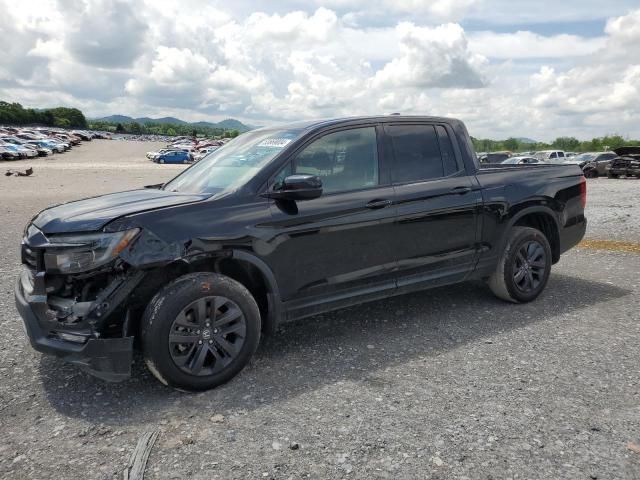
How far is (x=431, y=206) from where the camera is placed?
4477mm

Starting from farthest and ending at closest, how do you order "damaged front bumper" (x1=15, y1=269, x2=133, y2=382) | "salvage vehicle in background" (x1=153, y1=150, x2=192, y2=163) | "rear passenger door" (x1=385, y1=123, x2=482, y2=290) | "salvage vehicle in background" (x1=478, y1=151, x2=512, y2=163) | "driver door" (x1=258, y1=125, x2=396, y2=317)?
1. "salvage vehicle in background" (x1=153, y1=150, x2=192, y2=163)
2. "salvage vehicle in background" (x1=478, y1=151, x2=512, y2=163)
3. "rear passenger door" (x1=385, y1=123, x2=482, y2=290)
4. "driver door" (x1=258, y1=125, x2=396, y2=317)
5. "damaged front bumper" (x1=15, y1=269, x2=133, y2=382)

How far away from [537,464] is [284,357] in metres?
1.96

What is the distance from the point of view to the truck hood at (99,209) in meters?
3.31

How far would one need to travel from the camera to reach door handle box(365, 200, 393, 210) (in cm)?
413

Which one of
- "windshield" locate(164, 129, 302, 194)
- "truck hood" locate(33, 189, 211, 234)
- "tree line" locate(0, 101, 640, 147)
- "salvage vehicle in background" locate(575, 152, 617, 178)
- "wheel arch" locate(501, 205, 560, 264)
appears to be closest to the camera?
"truck hood" locate(33, 189, 211, 234)

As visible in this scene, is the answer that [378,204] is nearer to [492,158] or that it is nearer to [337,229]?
[337,229]

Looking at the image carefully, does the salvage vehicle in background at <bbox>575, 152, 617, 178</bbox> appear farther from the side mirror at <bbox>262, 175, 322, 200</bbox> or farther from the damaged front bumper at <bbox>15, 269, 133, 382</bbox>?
the damaged front bumper at <bbox>15, 269, 133, 382</bbox>

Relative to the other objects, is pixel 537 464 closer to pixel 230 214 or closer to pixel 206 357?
pixel 206 357

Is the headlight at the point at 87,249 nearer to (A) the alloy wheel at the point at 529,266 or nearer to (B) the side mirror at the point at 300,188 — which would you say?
(B) the side mirror at the point at 300,188

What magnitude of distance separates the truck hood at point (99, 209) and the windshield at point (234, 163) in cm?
23

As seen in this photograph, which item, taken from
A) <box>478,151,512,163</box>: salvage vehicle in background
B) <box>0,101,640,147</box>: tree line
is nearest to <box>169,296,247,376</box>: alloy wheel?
A: <box>478,151,512,163</box>: salvage vehicle in background

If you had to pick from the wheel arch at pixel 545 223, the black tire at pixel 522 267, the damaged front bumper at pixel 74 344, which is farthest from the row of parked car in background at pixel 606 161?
the damaged front bumper at pixel 74 344

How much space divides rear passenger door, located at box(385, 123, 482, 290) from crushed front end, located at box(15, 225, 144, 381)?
2115mm

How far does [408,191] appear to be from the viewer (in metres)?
4.38
